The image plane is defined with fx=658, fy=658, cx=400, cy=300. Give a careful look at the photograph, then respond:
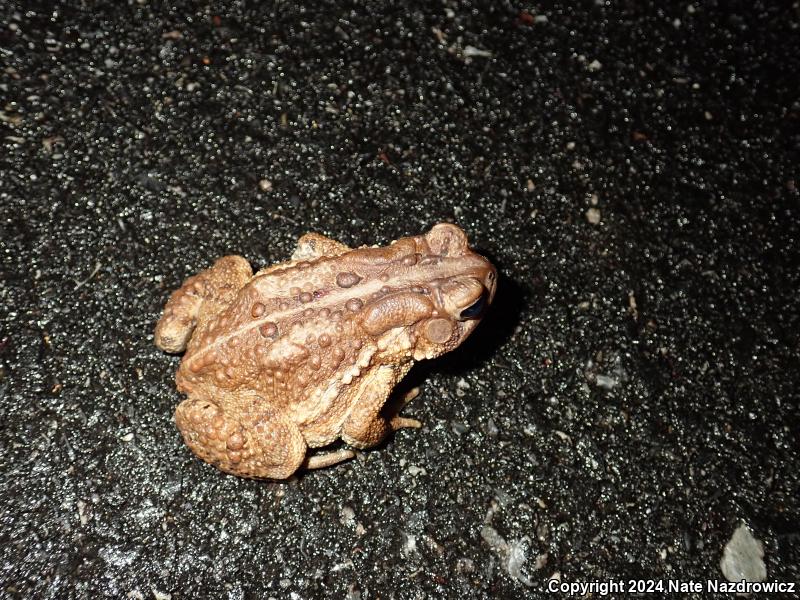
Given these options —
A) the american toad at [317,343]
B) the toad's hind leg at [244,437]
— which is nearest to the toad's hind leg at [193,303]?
the american toad at [317,343]

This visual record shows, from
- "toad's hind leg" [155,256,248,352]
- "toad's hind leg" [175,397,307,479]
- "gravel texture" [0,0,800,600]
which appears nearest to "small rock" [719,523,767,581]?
"gravel texture" [0,0,800,600]

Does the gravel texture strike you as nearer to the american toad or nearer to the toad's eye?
the american toad

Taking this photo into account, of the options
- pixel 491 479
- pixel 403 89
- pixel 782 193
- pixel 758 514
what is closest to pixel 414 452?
pixel 491 479

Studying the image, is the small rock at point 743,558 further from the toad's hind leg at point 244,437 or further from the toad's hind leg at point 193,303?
the toad's hind leg at point 193,303

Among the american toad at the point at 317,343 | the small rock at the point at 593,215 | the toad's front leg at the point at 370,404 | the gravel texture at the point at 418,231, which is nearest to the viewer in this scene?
the american toad at the point at 317,343

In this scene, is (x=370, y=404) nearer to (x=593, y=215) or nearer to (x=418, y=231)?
(x=418, y=231)

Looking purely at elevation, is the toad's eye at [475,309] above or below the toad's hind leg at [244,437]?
above
